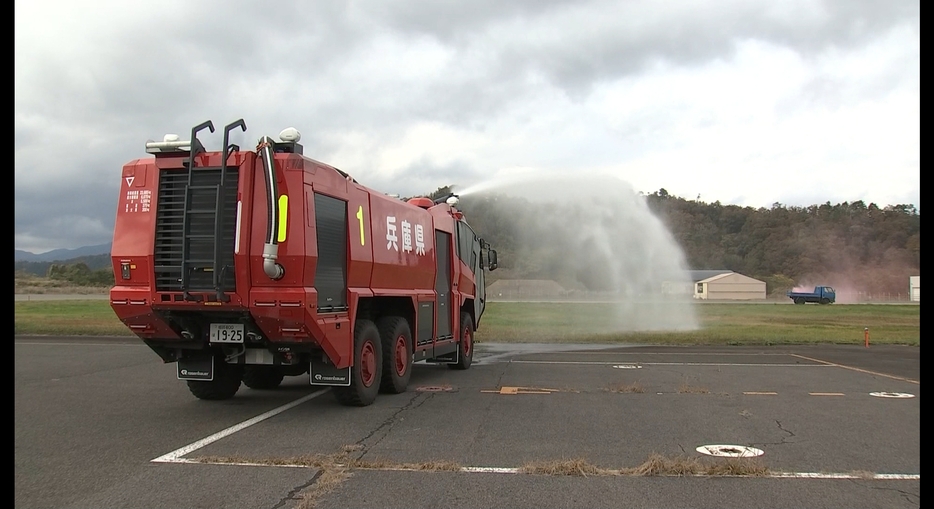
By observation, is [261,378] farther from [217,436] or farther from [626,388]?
[626,388]

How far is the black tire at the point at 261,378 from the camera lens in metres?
11.2

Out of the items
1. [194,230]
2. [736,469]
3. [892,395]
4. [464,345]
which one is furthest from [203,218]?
[892,395]

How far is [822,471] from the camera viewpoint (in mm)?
6305

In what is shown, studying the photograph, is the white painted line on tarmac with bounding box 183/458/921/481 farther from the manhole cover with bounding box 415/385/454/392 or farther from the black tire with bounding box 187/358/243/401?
the manhole cover with bounding box 415/385/454/392

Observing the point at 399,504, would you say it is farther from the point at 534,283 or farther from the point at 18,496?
the point at 534,283

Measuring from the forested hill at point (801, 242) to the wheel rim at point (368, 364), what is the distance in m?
56.3

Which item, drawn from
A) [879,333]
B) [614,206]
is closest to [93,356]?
[614,206]

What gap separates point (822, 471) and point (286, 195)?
21.0 ft

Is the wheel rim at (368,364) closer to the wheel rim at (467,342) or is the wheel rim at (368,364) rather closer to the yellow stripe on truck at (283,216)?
the yellow stripe on truck at (283,216)

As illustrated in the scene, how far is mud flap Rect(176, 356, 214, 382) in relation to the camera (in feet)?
29.7

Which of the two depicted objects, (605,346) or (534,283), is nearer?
(605,346)

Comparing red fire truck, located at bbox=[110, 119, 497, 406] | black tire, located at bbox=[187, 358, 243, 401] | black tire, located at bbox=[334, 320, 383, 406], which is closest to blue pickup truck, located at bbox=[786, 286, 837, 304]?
black tire, located at bbox=[334, 320, 383, 406]

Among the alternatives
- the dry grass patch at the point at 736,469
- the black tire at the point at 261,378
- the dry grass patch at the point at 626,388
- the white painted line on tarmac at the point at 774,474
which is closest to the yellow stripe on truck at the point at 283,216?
the white painted line on tarmac at the point at 774,474

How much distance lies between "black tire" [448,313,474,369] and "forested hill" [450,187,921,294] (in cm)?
5075
